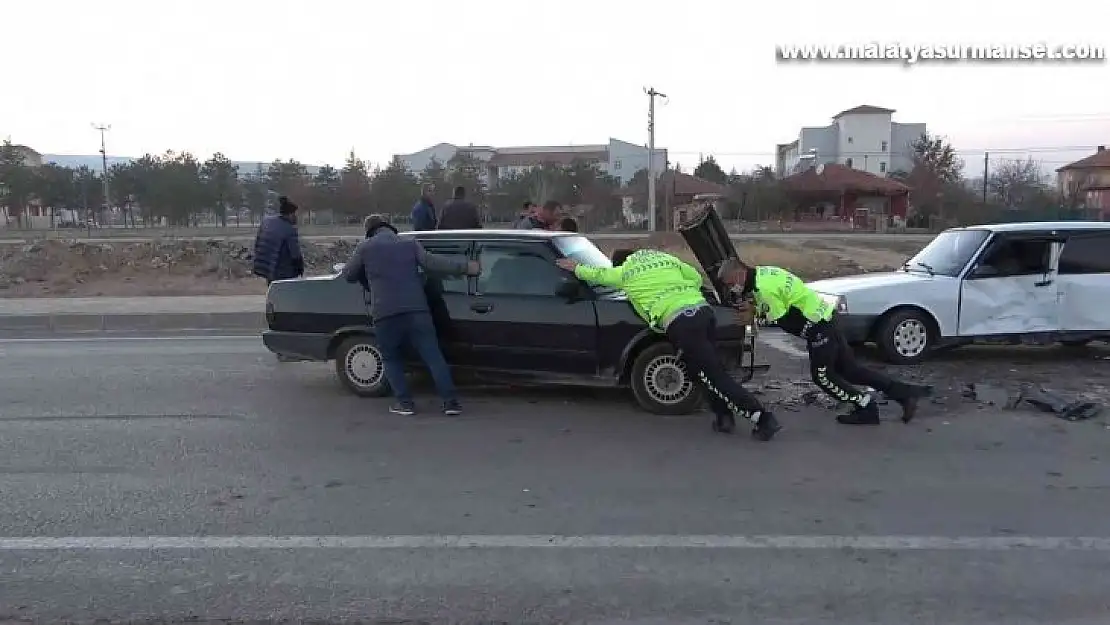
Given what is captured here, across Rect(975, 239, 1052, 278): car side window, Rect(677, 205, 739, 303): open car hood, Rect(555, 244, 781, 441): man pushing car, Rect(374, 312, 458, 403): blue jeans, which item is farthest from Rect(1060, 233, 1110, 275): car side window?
Rect(374, 312, 458, 403): blue jeans

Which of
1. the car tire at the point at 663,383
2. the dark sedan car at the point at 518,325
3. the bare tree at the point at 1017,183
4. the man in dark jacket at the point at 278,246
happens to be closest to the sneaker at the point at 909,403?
the dark sedan car at the point at 518,325

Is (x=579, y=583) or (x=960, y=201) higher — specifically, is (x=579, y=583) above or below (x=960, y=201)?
below

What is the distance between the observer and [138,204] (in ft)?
203

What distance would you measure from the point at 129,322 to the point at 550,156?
8281cm

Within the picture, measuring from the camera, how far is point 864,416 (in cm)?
671

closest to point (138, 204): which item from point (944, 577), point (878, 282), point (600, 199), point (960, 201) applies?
point (600, 199)

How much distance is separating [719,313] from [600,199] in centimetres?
4869

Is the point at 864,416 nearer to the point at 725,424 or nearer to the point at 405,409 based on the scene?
the point at 725,424

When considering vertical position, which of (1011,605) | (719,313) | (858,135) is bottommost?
(1011,605)

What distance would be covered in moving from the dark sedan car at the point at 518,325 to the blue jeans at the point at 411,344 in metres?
0.40

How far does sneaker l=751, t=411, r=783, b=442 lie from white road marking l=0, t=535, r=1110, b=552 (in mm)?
1805

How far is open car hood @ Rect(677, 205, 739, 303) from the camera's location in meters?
7.38

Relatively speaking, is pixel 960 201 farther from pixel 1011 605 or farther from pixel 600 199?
pixel 1011 605

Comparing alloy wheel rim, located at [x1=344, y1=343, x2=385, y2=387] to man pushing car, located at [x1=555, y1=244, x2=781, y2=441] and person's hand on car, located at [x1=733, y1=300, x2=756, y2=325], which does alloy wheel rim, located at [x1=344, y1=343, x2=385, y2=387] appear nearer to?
man pushing car, located at [x1=555, y1=244, x2=781, y2=441]
